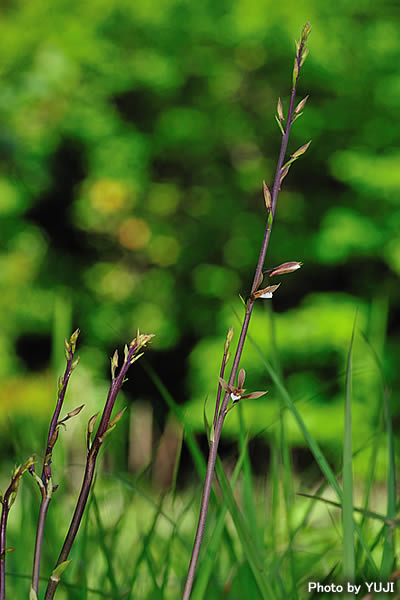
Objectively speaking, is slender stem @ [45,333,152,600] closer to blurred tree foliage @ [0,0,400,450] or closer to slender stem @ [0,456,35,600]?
slender stem @ [0,456,35,600]

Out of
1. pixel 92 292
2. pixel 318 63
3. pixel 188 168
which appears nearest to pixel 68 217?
pixel 92 292

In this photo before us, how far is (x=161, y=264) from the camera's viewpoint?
8680 millimetres

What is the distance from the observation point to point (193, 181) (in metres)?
9.02

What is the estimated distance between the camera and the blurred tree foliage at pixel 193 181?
729 cm

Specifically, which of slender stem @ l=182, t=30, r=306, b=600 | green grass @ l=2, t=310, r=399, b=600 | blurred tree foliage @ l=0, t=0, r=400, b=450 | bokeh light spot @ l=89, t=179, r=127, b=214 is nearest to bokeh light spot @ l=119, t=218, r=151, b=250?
blurred tree foliage @ l=0, t=0, r=400, b=450

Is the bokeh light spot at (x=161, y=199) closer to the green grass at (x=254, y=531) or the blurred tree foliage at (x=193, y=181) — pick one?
the blurred tree foliage at (x=193, y=181)

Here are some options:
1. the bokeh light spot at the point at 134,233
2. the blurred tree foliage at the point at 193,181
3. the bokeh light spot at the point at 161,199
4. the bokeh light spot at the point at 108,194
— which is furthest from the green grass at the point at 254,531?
the bokeh light spot at the point at 161,199

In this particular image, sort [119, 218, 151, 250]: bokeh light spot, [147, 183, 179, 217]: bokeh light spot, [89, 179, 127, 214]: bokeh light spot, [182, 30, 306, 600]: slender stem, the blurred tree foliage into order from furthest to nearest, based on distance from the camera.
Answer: [147, 183, 179, 217]: bokeh light spot, [119, 218, 151, 250]: bokeh light spot, [89, 179, 127, 214]: bokeh light spot, the blurred tree foliage, [182, 30, 306, 600]: slender stem

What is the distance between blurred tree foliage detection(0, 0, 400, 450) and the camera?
7289 mm

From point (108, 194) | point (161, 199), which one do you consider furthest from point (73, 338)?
point (161, 199)

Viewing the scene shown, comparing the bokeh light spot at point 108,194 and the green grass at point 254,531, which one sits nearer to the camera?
the green grass at point 254,531

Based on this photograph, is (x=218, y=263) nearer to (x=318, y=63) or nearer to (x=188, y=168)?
(x=188, y=168)

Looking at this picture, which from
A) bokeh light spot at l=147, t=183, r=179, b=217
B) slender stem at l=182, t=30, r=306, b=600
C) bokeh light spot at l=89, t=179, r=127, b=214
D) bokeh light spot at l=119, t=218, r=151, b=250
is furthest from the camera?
bokeh light spot at l=147, t=183, r=179, b=217

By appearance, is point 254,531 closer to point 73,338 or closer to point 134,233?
point 73,338
